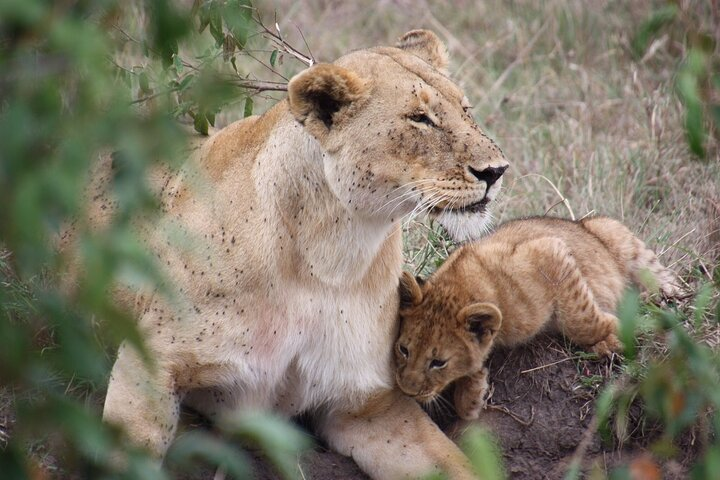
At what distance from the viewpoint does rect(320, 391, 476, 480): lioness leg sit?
415 cm

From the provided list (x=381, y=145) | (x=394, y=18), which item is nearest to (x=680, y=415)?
(x=381, y=145)

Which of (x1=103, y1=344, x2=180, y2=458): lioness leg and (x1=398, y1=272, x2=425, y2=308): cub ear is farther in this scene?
(x1=398, y1=272, x2=425, y2=308): cub ear

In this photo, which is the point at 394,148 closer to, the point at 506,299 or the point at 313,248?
the point at 313,248

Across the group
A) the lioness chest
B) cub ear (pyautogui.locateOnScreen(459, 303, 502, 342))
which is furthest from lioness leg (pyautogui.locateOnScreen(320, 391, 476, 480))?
cub ear (pyautogui.locateOnScreen(459, 303, 502, 342))

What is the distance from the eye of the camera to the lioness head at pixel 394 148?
3.68 m

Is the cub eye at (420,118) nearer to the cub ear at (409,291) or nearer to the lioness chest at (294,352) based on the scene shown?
the lioness chest at (294,352)

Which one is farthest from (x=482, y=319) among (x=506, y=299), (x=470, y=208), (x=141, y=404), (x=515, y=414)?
(x=141, y=404)

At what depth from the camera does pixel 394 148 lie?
3.71 meters

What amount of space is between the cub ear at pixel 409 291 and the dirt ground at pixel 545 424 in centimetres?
53

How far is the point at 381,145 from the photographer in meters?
3.71

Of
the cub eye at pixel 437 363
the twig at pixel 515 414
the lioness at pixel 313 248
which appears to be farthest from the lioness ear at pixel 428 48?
the twig at pixel 515 414

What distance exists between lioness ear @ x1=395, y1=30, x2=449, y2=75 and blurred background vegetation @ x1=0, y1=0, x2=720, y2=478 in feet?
2.22

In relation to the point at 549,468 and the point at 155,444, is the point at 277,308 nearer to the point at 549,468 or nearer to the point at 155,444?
the point at 155,444

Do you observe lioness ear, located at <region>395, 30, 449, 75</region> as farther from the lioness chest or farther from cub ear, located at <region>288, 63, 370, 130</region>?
the lioness chest
